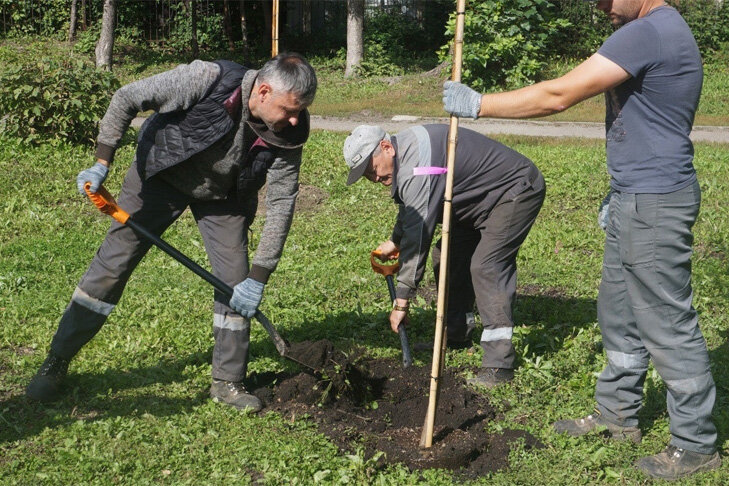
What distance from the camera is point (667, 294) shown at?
384cm

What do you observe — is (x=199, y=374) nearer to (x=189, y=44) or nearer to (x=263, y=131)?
(x=263, y=131)

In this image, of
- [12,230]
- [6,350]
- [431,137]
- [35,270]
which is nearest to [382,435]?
[431,137]

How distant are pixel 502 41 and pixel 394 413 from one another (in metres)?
12.0

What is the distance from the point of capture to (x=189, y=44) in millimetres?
23047

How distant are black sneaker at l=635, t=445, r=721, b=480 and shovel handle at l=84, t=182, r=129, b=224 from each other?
9.21ft

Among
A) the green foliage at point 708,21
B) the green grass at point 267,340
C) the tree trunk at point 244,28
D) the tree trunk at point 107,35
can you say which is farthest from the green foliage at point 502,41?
the tree trunk at point 244,28

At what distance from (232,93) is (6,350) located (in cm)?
235

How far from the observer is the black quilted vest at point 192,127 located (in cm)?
425

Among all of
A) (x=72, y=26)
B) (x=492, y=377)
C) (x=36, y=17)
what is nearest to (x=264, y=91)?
(x=492, y=377)

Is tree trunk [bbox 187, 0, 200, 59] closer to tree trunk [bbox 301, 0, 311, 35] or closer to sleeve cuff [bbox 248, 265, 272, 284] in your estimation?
tree trunk [bbox 301, 0, 311, 35]

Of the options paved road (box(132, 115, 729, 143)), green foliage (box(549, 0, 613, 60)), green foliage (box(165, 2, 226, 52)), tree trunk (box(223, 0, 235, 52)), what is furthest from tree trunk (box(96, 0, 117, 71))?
green foliage (box(549, 0, 613, 60))

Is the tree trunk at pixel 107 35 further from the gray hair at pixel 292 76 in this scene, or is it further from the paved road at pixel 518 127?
the gray hair at pixel 292 76

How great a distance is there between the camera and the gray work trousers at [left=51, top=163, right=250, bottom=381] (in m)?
4.55

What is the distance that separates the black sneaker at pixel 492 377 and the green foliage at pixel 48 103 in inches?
248
